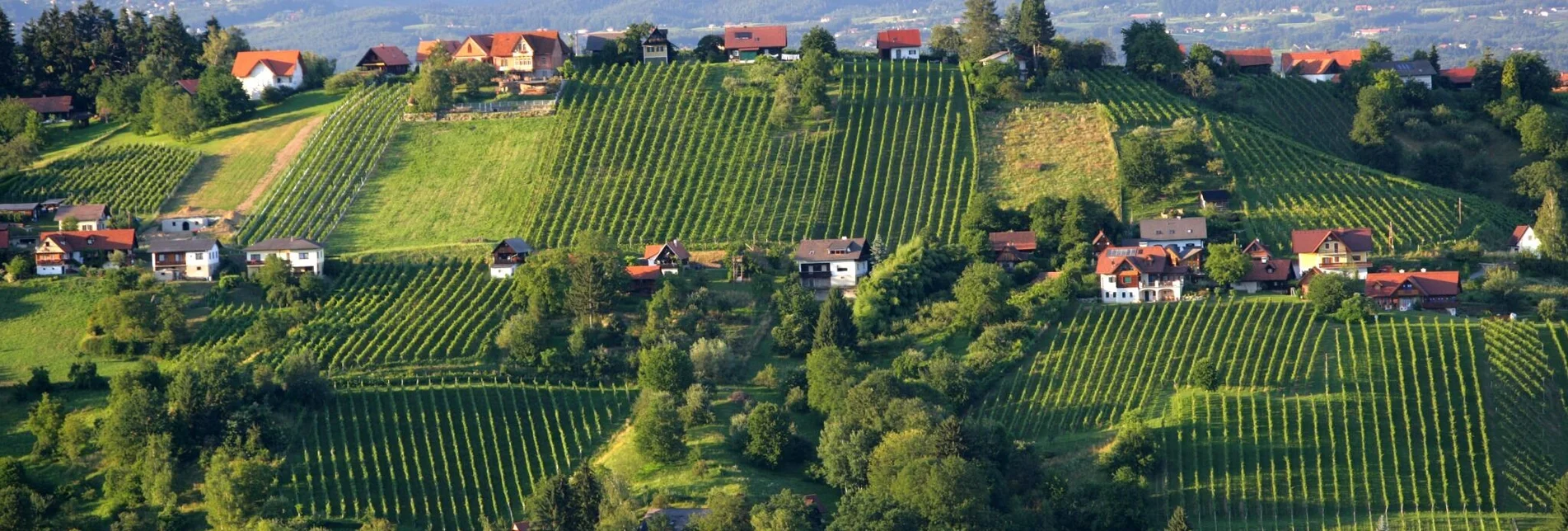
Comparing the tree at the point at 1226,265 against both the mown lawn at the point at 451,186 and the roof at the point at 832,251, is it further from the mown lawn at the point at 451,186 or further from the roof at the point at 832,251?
the mown lawn at the point at 451,186

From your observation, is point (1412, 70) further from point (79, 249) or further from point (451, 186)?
point (79, 249)

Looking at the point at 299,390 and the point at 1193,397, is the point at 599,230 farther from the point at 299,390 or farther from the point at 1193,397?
the point at 1193,397

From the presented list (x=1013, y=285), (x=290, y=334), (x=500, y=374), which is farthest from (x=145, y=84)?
(x=1013, y=285)

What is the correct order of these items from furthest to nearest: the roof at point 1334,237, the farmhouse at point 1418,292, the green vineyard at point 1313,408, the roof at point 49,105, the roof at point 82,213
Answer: the roof at point 49,105
the roof at point 82,213
the roof at point 1334,237
the farmhouse at point 1418,292
the green vineyard at point 1313,408

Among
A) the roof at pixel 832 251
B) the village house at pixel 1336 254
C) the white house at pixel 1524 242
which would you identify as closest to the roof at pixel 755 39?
the roof at pixel 832 251

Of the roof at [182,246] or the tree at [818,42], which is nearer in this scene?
the roof at [182,246]

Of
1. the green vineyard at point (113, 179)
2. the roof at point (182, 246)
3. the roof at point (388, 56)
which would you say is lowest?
the roof at point (182, 246)
